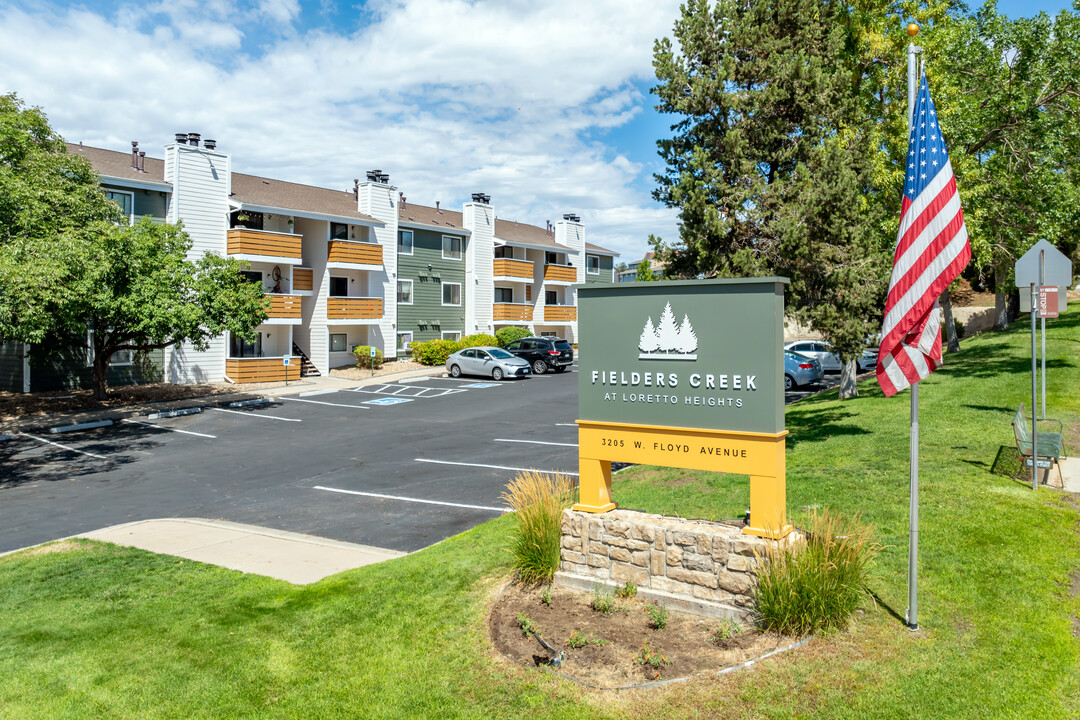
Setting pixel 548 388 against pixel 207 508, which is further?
pixel 548 388

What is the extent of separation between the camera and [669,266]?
14.2 m

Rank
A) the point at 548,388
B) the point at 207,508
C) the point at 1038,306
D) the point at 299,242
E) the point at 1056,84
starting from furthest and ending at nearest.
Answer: the point at 299,242 → the point at 548,388 → the point at 1056,84 → the point at 207,508 → the point at 1038,306

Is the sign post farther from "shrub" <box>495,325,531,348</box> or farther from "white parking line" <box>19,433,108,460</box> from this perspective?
"shrub" <box>495,325,531,348</box>

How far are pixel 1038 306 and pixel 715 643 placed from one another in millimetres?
8570

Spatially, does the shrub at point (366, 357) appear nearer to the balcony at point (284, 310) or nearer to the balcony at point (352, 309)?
the balcony at point (352, 309)

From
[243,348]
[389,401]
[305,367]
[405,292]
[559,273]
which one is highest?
[559,273]

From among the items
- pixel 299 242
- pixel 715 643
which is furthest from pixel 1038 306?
pixel 299 242

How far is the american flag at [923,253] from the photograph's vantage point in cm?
576

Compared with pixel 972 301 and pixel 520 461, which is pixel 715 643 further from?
pixel 972 301

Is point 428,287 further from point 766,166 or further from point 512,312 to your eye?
point 766,166

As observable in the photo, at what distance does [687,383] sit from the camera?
6914 mm

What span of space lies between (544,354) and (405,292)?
31.4ft

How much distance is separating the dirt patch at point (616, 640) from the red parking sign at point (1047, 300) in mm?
8211

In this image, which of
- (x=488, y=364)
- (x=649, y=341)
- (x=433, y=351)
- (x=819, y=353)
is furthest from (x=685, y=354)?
(x=433, y=351)
